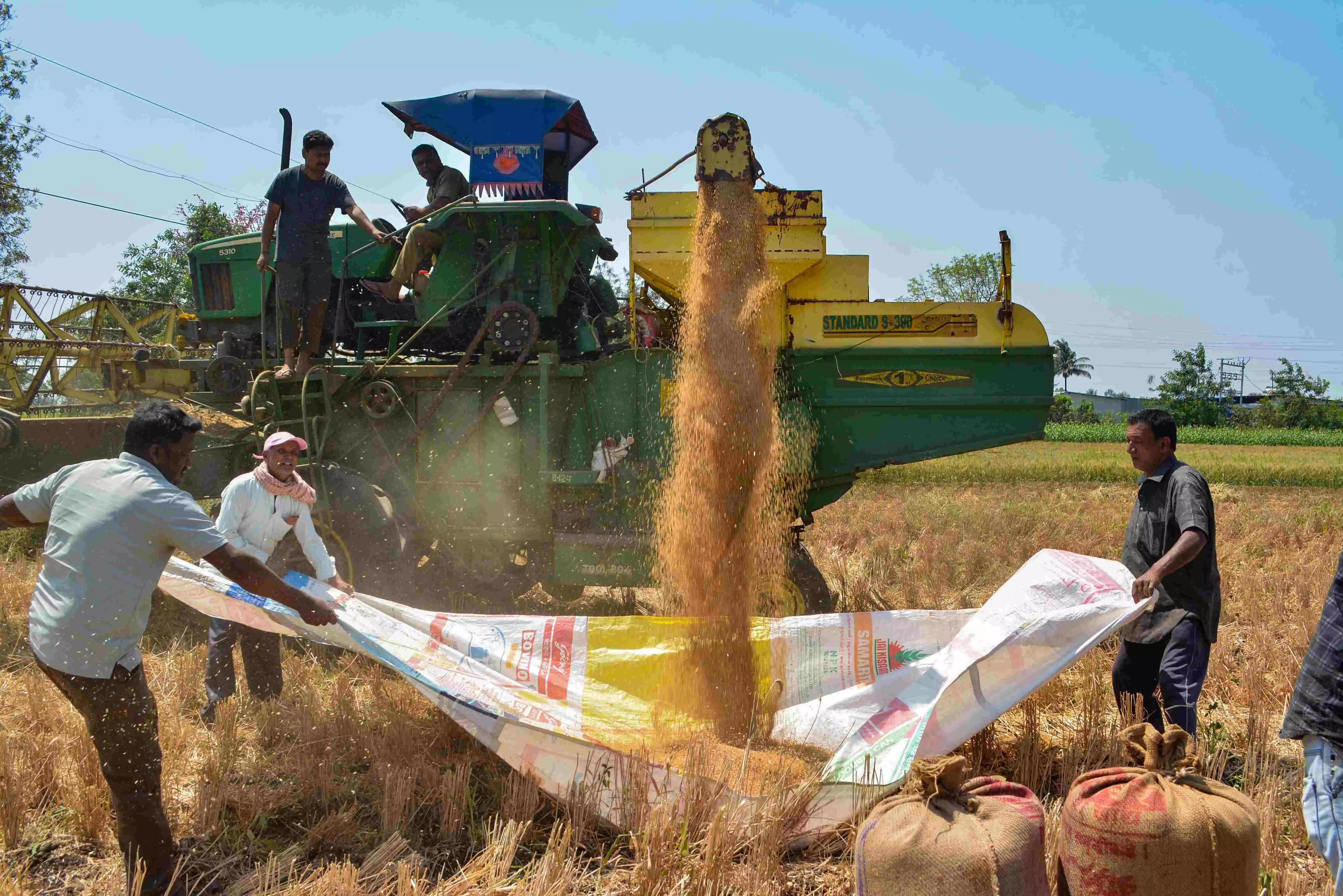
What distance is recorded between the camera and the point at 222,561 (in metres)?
2.76

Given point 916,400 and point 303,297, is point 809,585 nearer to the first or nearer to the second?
point 916,400

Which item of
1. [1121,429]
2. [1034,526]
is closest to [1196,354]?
[1121,429]

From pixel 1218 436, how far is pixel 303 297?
3789 cm

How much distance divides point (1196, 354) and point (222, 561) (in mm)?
56486

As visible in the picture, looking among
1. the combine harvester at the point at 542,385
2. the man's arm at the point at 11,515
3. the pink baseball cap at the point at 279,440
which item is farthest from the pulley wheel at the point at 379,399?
the man's arm at the point at 11,515

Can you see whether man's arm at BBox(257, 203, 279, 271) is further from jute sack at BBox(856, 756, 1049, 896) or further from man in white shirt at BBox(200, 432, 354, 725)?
jute sack at BBox(856, 756, 1049, 896)

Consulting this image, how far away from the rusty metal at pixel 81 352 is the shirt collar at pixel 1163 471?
6394 mm

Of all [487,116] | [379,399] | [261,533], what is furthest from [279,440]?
[487,116]

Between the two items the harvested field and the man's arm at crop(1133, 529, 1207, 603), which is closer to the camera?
the harvested field

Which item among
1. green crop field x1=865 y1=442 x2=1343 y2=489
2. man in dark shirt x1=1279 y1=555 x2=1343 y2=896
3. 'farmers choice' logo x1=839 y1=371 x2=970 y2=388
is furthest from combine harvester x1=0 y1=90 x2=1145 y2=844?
green crop field x1=865 y1=442 x2=1343 y2=489

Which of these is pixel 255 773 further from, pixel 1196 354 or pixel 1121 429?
pixel 1196 354

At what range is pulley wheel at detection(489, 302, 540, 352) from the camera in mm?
5688

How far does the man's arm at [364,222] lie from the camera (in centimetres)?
558

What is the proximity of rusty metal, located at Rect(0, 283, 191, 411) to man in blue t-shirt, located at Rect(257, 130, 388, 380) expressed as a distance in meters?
1.77
